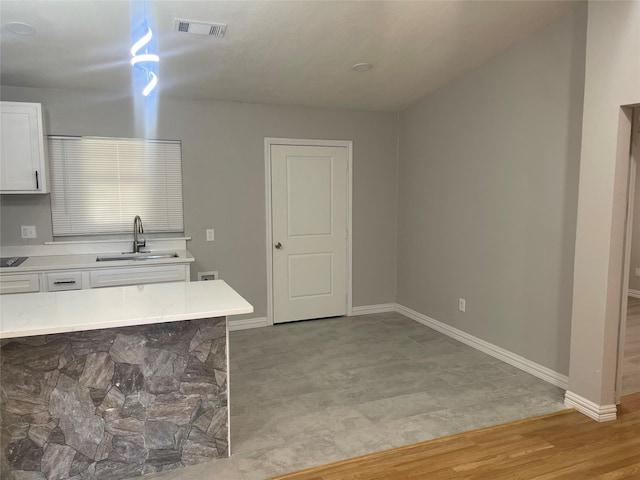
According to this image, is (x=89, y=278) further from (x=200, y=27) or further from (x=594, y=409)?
(x=594, y=409)

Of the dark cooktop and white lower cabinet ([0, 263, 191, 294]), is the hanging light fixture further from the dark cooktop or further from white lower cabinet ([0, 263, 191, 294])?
the dark cooktop

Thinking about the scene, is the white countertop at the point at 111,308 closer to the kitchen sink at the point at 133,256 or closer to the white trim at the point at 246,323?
the kitchen sink at the point at 133,256

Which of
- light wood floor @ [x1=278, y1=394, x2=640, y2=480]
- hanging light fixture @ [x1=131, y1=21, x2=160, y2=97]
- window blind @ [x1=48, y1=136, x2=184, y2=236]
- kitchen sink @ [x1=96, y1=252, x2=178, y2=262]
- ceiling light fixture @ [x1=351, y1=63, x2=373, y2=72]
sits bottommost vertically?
light wood floor @ [x1=278, y1=394, x2=640, y2=480]

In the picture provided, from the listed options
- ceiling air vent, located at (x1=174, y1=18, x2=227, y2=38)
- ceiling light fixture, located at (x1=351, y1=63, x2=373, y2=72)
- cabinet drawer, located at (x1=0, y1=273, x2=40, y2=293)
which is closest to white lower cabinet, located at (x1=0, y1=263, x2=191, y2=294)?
cabinet drawer, located at (x1=0, y1=273, x2=40, y2=293)

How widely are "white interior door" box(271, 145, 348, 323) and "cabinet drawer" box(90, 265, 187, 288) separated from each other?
1.24 m

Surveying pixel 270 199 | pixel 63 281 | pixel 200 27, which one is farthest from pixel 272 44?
pixel 63 281

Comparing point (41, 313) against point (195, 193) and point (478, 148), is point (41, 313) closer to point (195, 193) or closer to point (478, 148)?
point (195, 193)

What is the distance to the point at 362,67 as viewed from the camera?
12.3 ft

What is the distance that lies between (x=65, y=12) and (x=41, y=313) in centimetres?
180

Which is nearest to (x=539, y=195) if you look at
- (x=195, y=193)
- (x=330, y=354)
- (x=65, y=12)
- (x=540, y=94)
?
(x=540, y=94)

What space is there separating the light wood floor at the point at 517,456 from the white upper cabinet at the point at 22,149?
10.1ft

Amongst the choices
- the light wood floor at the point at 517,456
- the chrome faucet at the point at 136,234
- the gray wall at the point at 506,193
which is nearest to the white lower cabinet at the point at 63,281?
the chrome faucet at the point at 136,234

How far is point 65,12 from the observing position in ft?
8.68

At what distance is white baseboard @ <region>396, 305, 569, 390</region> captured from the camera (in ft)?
10.7
